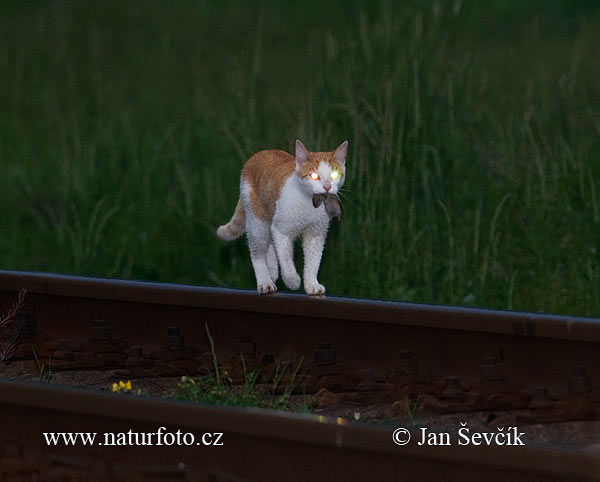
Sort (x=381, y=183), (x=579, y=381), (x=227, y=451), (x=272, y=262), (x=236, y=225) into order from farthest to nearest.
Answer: (x=381, y=183) → (x=236, y=225) → (x=272, y=262) → (x=579, y=381) → (x=227, y=451)

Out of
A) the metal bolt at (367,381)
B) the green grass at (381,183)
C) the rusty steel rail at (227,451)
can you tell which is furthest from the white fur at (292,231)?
the rusty steel rail at (227,451)

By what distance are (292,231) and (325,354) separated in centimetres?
58

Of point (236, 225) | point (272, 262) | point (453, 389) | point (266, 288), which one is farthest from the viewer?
point (236, 225)

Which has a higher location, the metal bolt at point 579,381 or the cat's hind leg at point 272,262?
the cat's hind leg at point 272,262

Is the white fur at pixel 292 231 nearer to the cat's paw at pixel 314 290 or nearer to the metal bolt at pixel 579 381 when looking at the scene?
the cat's paw at pixel 314 290

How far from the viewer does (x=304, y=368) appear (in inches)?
211

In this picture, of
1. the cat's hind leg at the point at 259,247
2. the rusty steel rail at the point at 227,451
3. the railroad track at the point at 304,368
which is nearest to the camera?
the rusty steel rail at the point at 227,451

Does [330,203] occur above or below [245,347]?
above

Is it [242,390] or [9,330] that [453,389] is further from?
[9,330]

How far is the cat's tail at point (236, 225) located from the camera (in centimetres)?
611

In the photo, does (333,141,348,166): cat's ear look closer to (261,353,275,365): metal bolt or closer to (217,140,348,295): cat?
(217,140,348,295): cat

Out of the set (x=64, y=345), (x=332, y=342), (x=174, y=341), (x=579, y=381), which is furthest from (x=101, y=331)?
(x=579, y=381)

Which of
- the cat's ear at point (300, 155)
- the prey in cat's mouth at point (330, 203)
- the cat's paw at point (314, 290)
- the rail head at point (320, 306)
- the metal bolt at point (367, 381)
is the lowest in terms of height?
the metal bolt at point (367, 381)

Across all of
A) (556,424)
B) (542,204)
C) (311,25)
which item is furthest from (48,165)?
(311,25)
